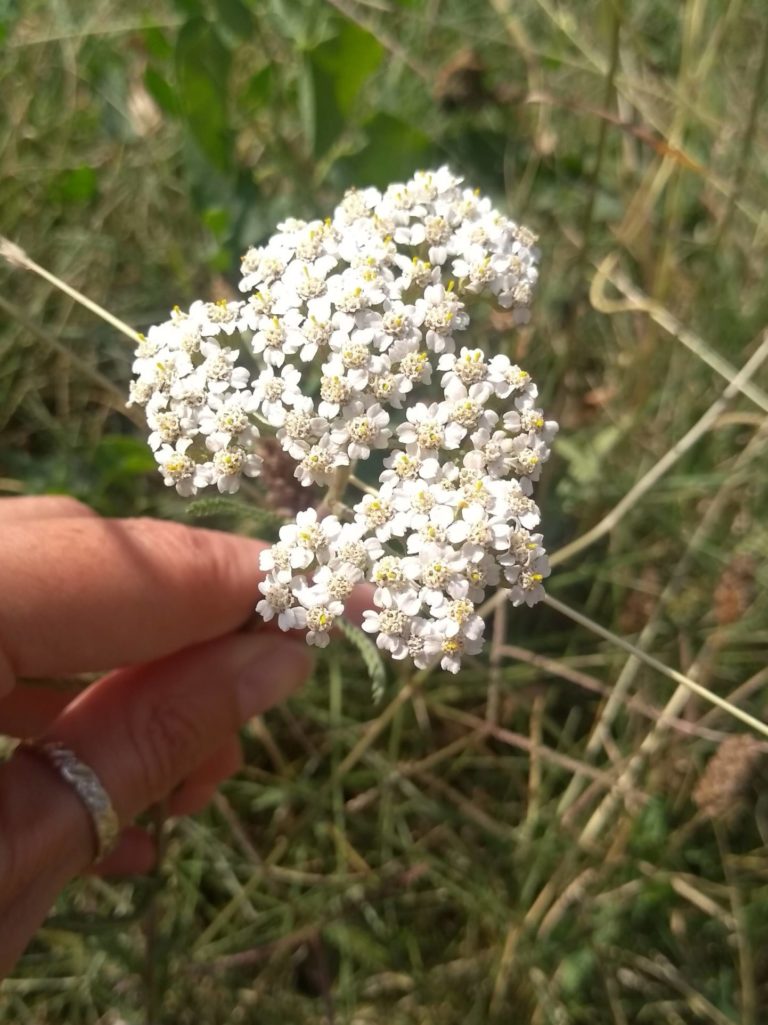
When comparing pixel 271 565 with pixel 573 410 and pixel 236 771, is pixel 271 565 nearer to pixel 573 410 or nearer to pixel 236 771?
pixel 236 771

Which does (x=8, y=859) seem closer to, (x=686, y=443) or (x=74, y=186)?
(x=686, y=443)

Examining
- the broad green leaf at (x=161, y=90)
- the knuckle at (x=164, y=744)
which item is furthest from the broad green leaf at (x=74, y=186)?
the knuckle at (x=164, y=744)

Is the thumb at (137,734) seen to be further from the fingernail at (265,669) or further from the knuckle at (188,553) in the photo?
the knuckle at (188,553)

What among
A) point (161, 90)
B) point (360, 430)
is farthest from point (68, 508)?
point (161, 90)

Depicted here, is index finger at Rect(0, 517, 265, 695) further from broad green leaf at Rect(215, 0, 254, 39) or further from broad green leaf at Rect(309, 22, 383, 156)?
broad green leaf at Rect(215, 0, 254, 39)

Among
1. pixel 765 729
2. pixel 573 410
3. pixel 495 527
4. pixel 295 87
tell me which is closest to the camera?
pixel 495 527

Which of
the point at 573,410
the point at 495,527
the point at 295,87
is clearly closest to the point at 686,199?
the point at 573,410

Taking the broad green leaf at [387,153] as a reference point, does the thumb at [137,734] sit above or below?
below
